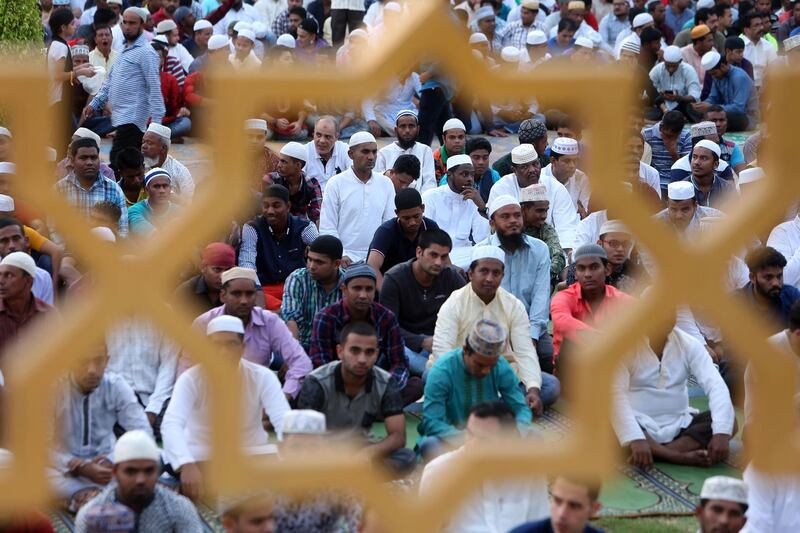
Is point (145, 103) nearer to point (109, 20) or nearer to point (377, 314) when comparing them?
point (109, 20)

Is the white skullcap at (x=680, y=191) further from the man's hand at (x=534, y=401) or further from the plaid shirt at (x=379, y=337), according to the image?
the plaid shirt at (x=379, y=337)

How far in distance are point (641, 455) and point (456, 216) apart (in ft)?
10.3

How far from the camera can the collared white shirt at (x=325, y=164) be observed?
10.2 meters

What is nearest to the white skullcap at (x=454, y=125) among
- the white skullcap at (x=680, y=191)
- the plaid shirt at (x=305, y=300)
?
the white skullcap at (x=680, y=191)

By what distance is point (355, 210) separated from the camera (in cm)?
888

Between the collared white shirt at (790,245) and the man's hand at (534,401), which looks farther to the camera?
the collared white shirt at (790,245)

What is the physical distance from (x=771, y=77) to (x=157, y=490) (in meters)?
3.84

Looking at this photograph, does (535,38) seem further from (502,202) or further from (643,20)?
(502,202)

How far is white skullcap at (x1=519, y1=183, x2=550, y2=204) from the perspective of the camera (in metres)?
8.64

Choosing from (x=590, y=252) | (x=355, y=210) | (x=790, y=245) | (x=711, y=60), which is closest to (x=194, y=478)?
(x=590, y=252)

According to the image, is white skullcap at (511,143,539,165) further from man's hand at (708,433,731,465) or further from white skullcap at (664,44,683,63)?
white skullcap at (664,44,683,63)

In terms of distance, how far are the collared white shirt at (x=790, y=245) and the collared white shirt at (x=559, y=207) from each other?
140 cm

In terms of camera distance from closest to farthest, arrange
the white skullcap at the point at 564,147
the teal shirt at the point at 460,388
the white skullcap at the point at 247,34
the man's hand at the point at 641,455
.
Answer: the teal shirt at the point at 460,388 → the man's hand at the point at 641,455 → the white skullcap at the point at 564,147 → the white skullcap at the point at 247,34

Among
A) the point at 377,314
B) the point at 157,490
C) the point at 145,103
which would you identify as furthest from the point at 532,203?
the point at 157,490
